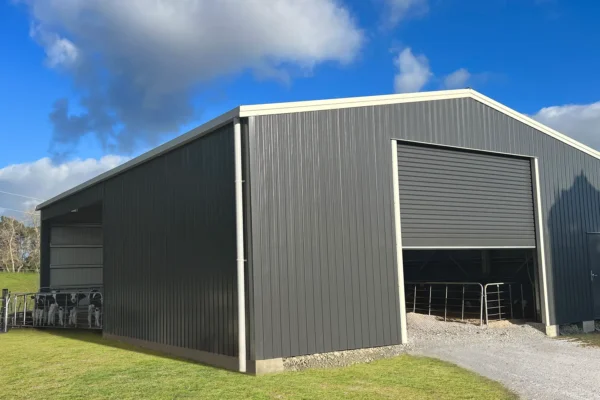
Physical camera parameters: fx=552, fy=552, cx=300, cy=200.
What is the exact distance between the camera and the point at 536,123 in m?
12.3

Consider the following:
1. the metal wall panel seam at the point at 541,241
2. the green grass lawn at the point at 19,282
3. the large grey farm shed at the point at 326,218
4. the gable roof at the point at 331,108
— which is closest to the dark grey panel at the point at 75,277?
the large grey farm shed at the point at 326,218

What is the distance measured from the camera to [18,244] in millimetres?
50688

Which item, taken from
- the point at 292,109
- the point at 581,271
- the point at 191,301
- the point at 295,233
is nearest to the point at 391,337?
the point at 295,233

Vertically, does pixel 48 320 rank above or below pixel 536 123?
below

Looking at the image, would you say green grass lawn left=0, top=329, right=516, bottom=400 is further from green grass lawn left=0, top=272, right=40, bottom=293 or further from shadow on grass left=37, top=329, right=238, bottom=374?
green grass lawn left=0, top=272, right=40, bottom=293

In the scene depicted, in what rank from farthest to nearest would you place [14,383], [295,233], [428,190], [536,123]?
[536,123], [428,190], [295,233], [14,383]

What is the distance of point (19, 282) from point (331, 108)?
3067 centimetres

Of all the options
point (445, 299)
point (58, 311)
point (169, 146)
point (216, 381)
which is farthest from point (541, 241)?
point (58, 311)

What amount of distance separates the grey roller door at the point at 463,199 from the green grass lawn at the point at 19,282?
1030 inches

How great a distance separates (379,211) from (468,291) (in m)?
6.02

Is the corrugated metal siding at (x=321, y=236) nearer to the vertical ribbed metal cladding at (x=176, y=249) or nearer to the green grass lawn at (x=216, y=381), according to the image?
the vertical ribbed metal cladding at (x=176, y=249)

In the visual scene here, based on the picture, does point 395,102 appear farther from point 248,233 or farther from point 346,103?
point 248,233

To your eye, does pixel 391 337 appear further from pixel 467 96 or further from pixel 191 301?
pixel 467 96

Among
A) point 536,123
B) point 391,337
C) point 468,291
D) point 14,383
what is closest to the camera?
point 14,383
